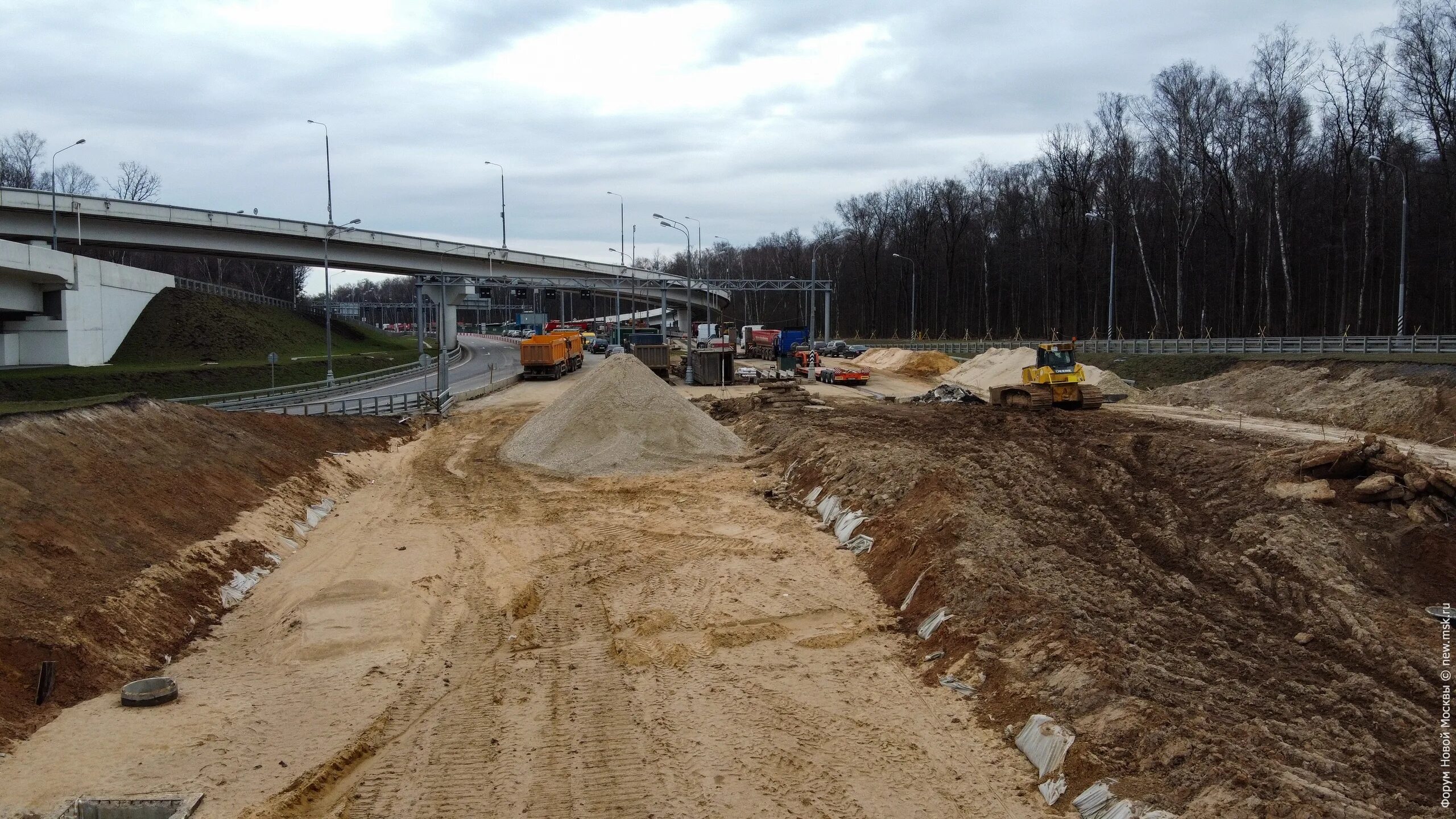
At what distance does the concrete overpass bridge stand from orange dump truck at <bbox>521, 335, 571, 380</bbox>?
3927 mm

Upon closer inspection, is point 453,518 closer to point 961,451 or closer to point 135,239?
point 961,451

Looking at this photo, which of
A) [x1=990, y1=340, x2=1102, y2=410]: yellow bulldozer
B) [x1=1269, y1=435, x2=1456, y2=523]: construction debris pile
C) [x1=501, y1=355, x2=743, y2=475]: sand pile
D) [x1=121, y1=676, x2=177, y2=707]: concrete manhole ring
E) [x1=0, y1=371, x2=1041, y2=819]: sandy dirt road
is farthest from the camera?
[x1=990, y1=340, x2=1102, y2=410]: yellow bulldozer

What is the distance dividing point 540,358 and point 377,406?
68.0 ft

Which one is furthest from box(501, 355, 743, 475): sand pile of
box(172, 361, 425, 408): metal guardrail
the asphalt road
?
box(172, 361, 425, 408): metal guardrail

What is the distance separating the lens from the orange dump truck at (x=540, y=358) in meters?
58.6

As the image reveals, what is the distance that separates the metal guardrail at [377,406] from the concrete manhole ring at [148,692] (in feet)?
79.9

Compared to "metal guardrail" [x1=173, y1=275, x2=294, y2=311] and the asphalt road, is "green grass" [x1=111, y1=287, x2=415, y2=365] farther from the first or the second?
the asphalt road

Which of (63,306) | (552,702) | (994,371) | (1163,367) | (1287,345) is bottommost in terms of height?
(552,702)

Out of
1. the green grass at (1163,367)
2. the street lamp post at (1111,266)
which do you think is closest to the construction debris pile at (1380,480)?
the green grass at (1163,367)

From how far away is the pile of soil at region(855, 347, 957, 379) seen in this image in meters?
66.8

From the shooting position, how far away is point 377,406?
38344mm

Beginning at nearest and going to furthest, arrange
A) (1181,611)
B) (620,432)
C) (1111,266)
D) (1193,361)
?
1. (1181,611)
2. (620,432)
3. (1193,361)
4. (1111,266)

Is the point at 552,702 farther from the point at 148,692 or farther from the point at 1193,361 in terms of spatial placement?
the point at 1193,361

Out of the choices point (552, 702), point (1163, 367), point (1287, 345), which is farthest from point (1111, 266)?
point (552, 702)
